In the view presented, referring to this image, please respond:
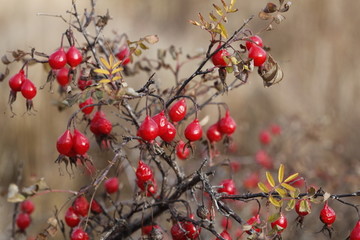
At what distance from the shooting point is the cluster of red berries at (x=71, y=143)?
130 centimetres

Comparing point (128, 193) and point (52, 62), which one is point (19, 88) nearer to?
point (52, 62)

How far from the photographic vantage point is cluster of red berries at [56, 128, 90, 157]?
1.30m

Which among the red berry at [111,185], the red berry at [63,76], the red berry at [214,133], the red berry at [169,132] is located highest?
the red berry at [63,76]

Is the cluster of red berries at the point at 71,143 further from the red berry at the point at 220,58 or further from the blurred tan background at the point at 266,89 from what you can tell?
Answer: the blurred tan background at the point at 266,89

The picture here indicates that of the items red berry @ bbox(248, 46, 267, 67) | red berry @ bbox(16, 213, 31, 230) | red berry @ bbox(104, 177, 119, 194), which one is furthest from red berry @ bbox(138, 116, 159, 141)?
red berry @ bbox(16, 213, 31, 230)

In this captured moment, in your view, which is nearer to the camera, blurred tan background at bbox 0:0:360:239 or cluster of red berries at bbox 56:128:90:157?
cluster of red berries at bbox 56:128:90:157

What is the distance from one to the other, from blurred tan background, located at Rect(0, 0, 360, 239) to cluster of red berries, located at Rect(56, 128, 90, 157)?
1.86 m

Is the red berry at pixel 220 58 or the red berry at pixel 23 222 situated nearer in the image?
the red berry at pixel 220 58

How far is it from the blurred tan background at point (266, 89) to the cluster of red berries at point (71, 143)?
186 cm

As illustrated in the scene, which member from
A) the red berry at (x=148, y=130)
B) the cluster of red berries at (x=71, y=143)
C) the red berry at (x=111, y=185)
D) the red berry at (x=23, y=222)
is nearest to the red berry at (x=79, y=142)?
the cluster of red berries at (x=71, y=143)

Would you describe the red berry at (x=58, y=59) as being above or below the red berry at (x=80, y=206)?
above

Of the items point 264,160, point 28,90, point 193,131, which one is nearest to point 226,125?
point 193,131

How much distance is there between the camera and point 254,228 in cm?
124

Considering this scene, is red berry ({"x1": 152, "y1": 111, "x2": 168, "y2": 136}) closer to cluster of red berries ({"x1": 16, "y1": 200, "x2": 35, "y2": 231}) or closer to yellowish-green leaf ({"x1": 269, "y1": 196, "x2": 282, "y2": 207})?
yellowish-green leaf ({"x1": 269, "y1": 196, "x2": 282, "y2": 207})
